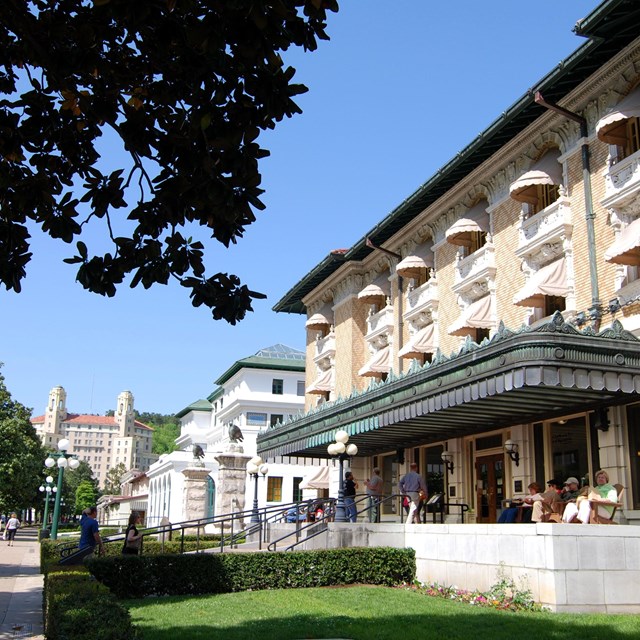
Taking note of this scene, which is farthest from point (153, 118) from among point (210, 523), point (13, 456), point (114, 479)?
point (114, 479)

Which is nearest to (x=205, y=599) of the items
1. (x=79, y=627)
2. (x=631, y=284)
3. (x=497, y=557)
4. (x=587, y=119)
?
(x=497, y=557)

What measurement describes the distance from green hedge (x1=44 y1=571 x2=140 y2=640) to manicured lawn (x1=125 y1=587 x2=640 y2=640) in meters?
1.34

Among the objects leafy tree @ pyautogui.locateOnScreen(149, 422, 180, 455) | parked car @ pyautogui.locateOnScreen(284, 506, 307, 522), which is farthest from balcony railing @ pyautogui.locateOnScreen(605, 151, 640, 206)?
leafy tree @ pyautogui.locateOnScreen(149, 422, 180, 455)

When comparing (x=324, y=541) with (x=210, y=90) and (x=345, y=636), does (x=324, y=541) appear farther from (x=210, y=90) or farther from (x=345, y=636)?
(x=210, y=90)

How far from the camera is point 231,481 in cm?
3189

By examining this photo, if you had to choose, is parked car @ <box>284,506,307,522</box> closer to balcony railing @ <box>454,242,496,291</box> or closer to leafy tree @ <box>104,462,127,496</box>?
balcony railing @ <box>454,242,496,291</box>

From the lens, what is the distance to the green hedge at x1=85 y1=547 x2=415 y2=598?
52.6 feet

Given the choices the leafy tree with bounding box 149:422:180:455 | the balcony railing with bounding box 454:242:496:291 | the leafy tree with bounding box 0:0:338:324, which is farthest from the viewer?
the leafy tree with bounding box 149:422:180:455

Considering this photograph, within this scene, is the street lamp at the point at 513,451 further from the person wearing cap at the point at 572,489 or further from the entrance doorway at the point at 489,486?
the person wearing cap at the point at 572,489

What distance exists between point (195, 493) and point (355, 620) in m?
23.6

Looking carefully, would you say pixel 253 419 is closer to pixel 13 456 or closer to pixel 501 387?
pixel 13 456

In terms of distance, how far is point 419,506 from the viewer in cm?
2003

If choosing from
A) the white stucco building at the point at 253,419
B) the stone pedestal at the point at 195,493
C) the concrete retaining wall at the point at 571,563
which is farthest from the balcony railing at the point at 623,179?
the white stucco building at the point at 253,419

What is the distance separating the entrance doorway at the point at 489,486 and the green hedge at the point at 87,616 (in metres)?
14.0
